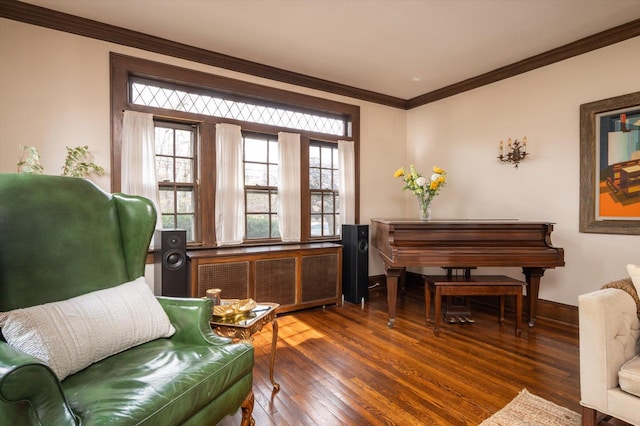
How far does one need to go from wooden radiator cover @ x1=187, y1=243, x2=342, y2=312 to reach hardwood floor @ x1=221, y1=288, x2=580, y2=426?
315 mm

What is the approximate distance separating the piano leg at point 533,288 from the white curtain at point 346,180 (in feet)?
6.99

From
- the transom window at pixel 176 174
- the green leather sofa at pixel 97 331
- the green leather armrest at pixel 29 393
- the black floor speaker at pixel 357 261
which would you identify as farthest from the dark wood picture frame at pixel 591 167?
the green leather armrest at pixel 29 393

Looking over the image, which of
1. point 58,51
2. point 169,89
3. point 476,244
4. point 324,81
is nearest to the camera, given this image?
point 58,51

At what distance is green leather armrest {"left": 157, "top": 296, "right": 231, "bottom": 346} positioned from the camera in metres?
1.67

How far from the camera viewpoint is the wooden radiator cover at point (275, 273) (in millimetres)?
3211

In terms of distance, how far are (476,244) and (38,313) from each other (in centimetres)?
311

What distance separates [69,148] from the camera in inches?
115

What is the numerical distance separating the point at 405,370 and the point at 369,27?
2.90 meters

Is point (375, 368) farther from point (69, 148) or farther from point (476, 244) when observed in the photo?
point (69, 148)

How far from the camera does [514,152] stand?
3832mm

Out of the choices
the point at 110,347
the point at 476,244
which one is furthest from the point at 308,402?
the point at 476,244

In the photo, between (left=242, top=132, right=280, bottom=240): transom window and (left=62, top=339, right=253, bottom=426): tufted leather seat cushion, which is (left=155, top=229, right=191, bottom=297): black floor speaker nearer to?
(left=242, top=132, right=280, bottom=240): transom window

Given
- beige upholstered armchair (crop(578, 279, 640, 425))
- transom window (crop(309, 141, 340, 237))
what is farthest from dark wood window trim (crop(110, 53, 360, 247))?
beige upholstered armchair (crop(578, 279, 640, 425))

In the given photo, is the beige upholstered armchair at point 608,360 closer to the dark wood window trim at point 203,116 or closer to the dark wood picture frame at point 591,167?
the dark wood picture frame at point 591,167
